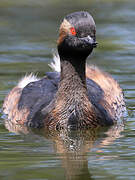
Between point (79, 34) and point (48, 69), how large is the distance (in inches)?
179

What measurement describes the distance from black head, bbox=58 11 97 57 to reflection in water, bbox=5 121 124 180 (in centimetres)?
133

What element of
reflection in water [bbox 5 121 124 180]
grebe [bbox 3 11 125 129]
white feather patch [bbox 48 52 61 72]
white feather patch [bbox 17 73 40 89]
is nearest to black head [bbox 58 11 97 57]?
grebe [bbox 3 11 125 129]

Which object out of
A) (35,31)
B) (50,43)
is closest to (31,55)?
(50,43)

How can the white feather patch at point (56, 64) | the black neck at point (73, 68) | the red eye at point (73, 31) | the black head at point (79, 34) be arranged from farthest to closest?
the white feather patch at point (56, 64) → the black neck at point (73, 68) → the red eye at point (73, 31) → the black head at point (79, 34)

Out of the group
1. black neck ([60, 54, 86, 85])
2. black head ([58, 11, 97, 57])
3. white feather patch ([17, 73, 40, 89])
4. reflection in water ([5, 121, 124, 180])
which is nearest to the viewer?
reflection in water ([5, 121, 124, 180])

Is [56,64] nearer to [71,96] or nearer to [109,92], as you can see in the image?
[109,92]

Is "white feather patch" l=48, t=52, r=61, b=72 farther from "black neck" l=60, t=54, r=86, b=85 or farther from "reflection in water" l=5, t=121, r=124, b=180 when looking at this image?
"black neck" l=60, t=54, r=86, b=85

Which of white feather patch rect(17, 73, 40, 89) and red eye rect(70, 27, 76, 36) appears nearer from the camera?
red eye rect(70, 27, 76, 36)

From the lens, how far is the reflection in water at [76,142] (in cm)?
852

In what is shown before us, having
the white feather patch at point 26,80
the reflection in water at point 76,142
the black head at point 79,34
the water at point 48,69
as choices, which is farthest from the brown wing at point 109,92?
the black head at point 79,34

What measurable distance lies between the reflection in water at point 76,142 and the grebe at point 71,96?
0.13 m

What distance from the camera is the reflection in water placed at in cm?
852

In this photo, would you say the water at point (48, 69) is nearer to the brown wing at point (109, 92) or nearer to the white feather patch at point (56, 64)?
the brown wing at point (109, 92)

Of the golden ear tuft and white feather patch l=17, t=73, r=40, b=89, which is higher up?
the golden ear tuft
